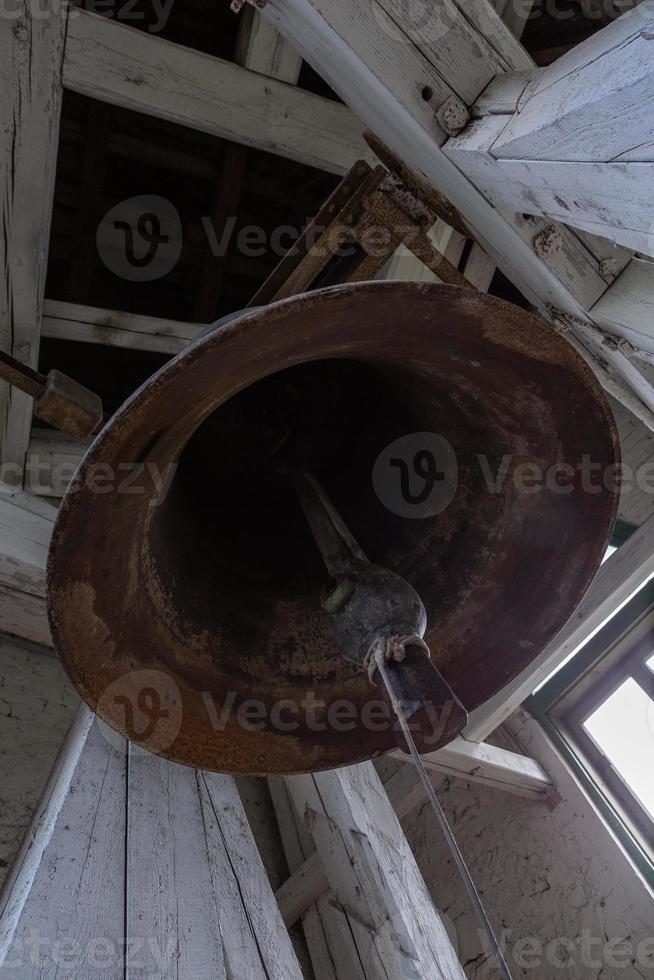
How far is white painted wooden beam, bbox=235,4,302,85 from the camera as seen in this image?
1.83m

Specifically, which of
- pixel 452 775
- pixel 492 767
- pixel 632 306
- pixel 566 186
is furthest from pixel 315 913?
pixel 566 186

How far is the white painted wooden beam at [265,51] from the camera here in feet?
6.02

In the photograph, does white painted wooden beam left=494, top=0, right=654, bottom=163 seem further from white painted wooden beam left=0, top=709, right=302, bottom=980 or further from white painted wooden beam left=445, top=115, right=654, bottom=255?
white painted wooden beam left=0, top=709, right=302, bottom=980

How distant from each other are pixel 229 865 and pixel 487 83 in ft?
5.12

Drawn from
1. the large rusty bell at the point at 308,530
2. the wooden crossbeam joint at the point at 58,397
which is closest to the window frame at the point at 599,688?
the large rusty bell at the point at 308,530

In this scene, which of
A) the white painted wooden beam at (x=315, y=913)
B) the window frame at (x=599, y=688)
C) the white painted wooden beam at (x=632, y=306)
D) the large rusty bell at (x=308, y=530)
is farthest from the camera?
the window frame at (x=599, y=688)

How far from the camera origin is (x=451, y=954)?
1.58m

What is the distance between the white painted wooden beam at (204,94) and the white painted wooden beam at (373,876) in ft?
5.39

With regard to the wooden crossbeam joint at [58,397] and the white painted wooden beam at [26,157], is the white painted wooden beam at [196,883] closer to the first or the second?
the wooden crossbeam joint at [58,397]

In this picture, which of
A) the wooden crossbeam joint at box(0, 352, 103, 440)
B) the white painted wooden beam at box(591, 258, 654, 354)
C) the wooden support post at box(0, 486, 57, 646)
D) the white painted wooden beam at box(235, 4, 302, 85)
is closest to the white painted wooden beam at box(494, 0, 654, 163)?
the white painted wooden beam at box(591, 258, 654, 354)

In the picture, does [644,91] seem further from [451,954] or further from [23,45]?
[451,954]

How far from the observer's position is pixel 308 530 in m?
1.70

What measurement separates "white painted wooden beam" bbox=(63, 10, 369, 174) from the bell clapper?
1.15 metres

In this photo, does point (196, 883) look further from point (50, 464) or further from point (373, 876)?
point (50, 464)
